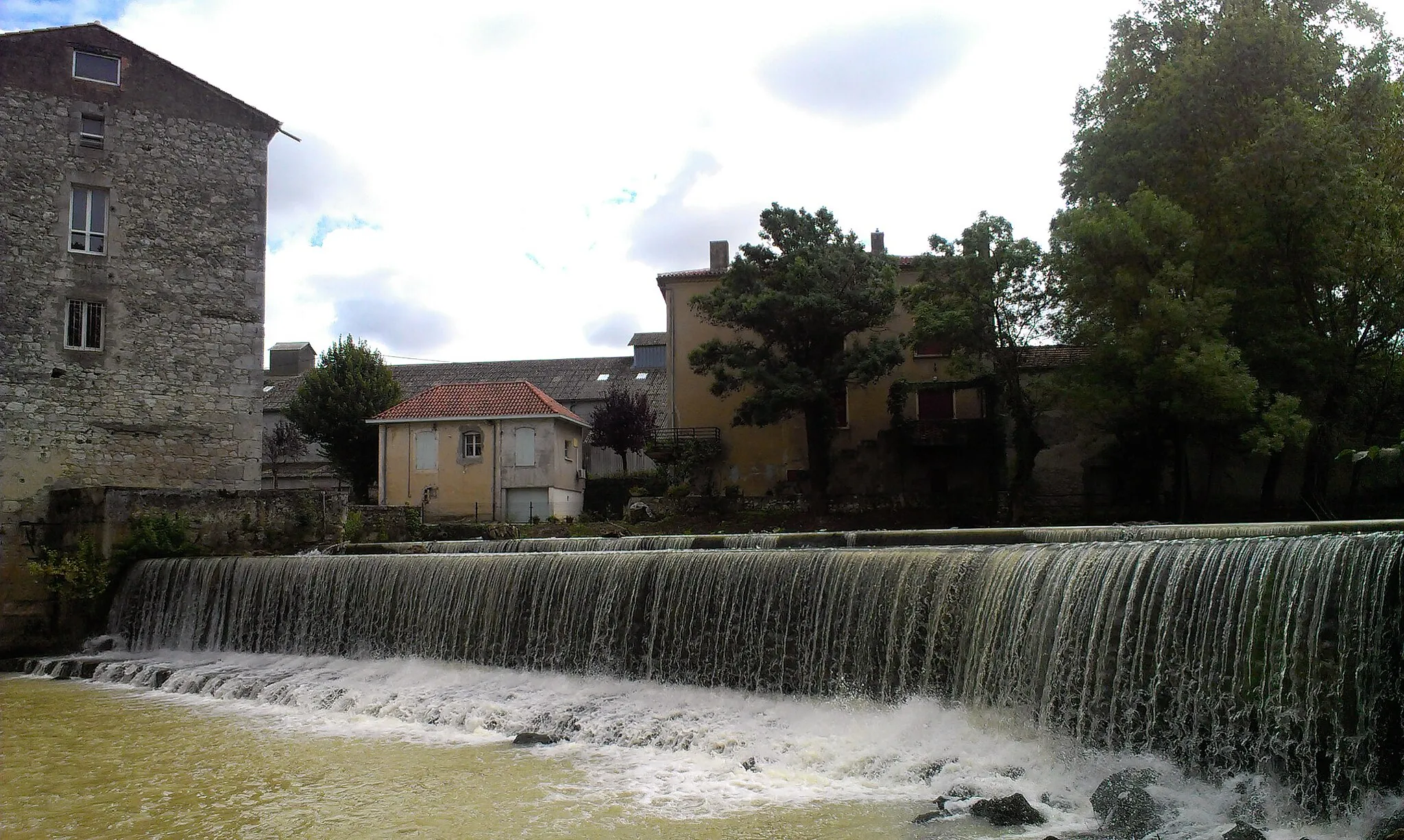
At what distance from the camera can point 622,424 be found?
104 ft

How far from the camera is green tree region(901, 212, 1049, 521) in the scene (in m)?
20.4

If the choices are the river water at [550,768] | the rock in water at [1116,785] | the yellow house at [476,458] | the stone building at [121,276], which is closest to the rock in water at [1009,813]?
the river water at [550,768]

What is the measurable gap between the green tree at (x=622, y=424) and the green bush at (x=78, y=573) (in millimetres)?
17726

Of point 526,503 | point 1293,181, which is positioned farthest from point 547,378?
point 1293,181

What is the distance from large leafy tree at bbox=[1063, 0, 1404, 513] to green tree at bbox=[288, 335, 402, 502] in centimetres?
2073

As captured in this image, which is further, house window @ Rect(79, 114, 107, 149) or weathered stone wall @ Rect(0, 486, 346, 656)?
house window @ Rect(79, 114, 107, 149)

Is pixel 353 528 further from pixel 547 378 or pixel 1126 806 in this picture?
pixel 547 378

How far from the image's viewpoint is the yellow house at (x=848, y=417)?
23859 mm

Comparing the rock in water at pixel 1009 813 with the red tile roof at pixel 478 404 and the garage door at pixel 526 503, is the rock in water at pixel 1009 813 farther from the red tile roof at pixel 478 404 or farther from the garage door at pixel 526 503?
the red tile roof at pixel 478 404

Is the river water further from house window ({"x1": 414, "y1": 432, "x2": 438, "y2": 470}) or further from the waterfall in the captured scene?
house window ({"x1": 414, "y1": 432, "x2": 438, "y2": 470})

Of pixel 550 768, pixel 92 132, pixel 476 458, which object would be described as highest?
pixel 92 132

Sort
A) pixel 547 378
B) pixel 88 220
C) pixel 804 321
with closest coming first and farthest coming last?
pixel 88 220 → pixel 804 321 → pixel 547 378

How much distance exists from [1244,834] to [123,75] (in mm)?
19104

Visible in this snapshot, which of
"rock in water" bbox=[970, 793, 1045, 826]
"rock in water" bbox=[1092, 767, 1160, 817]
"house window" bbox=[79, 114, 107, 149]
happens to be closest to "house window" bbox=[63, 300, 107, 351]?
"house window" bbox=[79, 114, 107, 149]
